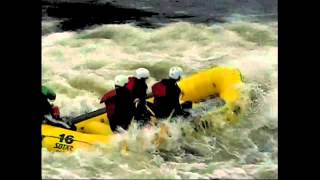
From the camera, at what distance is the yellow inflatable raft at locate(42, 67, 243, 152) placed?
10.8 feet

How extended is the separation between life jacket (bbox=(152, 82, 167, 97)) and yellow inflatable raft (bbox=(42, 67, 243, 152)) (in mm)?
72

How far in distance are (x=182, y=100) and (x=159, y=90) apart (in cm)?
10

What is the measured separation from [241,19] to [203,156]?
60 cm

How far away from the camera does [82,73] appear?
346cm

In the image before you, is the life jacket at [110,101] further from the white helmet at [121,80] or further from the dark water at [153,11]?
the dark water at [153,11]

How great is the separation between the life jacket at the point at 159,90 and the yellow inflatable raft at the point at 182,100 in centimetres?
7

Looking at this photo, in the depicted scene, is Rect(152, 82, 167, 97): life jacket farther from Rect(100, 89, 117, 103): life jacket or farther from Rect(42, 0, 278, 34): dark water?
Rect(42, 0, 278, 34): dark water

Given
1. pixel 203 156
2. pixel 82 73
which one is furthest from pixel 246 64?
pixel 82 73

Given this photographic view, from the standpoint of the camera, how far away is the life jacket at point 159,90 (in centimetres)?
336


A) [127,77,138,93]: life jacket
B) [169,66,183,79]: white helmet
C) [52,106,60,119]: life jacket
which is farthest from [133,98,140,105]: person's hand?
[52,106,60,119]: life jacket

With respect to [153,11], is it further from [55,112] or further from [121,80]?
→ [55,112]

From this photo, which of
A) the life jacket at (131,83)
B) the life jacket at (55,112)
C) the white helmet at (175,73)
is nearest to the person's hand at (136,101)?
the life jacket at (131,83)

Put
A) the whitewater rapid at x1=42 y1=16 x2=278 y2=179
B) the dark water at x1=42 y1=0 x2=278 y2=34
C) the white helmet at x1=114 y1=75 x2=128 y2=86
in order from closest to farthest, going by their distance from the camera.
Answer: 1. the whitewater rapid at x1=42 y1=16 x2=278 y2=179
2. the white helmet at x1=114 y1=75 x2=128 y2=86
3. the dark water at x1=42 y1=0 x2=278 y2=34
